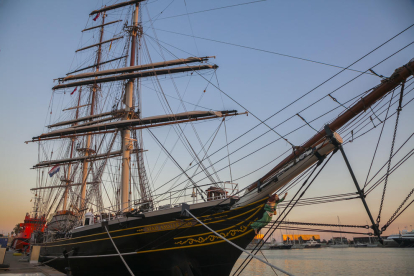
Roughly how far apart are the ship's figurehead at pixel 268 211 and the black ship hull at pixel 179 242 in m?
0.18

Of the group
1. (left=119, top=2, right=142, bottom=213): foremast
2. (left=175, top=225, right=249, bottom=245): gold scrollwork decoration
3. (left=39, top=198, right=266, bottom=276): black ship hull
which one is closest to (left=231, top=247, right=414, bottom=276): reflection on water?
(left=119, top=2, right=142, bottom=213): foremast

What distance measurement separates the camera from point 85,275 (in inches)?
516

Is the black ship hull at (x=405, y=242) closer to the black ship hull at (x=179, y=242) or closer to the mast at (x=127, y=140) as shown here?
the mast at (x=127, y=140)

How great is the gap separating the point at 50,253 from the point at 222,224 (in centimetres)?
1507

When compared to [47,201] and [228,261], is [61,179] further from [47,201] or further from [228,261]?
[228,261]

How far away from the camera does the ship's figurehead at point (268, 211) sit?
8.73m

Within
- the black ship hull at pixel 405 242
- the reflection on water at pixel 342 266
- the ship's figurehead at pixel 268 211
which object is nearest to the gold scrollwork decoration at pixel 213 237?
the ship's figurehead at pixel 268 211

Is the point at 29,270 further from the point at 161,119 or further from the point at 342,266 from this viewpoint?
the point at 342,266

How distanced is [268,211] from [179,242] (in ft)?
10.9

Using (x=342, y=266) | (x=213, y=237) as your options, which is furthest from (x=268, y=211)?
(x=342, y=266)

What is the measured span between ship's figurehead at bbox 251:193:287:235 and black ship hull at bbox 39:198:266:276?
18 centimetres

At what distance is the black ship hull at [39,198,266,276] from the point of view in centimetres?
941

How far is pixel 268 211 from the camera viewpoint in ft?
29.1

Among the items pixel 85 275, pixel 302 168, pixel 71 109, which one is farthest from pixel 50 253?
pixel 71 109
